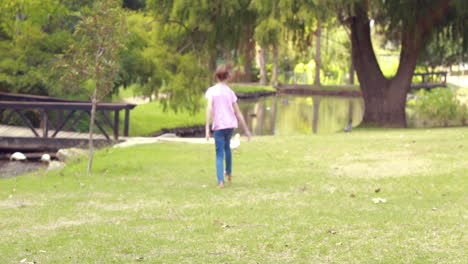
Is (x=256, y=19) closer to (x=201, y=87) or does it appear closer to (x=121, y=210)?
(x=201, y=87)

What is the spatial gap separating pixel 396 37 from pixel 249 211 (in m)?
21.5

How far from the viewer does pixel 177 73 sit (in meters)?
28.8

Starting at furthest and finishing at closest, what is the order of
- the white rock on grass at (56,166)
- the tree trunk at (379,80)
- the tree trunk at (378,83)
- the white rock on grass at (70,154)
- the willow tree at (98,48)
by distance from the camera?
1. the tree trunk at (378,83)
2. the tree trunk at (379,80)
3. the white rock on grass at (70,154)
4. the white rock on grass at (56,166)
5. the willow tree at (98,48)

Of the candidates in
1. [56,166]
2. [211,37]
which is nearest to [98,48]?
[56,166]

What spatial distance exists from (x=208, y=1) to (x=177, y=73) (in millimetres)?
3964

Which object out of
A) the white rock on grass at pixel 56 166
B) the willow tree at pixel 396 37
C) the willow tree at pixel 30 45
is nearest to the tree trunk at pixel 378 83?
the willow tree at pixel 396 37

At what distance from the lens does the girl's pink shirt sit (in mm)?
10477

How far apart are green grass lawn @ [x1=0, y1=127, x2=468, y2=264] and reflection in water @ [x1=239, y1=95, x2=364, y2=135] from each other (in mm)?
16567

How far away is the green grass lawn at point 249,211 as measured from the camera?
655cm

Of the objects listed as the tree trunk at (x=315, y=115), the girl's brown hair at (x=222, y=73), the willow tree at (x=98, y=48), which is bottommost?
the tree trunk at (x=315, y=115)

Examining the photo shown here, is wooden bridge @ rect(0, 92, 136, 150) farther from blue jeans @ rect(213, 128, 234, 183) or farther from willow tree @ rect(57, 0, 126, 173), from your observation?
blue jeans @ rect(213, 128, 234, 183)

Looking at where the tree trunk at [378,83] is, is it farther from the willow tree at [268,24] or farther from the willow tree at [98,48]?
the willow tree at [98,48]

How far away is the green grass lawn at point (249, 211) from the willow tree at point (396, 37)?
35.0 ft

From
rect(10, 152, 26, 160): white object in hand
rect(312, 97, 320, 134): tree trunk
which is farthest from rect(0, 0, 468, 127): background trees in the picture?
rect(312, 97, 320, 134): tree trunk
